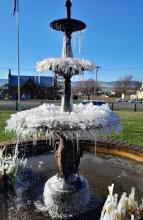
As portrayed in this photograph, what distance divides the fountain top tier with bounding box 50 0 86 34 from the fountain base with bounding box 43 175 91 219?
2791 mm

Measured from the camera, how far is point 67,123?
208 inches

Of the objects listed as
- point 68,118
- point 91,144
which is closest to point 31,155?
point 91,144

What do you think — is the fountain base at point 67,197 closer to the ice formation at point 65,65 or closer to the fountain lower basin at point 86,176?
the fountain lower basin at point 86,176

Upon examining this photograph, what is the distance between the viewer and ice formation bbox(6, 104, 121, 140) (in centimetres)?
530

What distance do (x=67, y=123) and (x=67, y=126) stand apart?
60mm

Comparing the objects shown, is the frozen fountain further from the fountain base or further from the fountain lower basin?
the fountain lower basin

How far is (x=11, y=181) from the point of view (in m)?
6.93

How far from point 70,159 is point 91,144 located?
4.42 m

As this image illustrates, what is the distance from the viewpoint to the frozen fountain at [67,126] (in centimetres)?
534

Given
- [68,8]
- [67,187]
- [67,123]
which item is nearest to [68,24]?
[68,8]

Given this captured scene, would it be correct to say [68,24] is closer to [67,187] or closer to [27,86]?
[67,187]

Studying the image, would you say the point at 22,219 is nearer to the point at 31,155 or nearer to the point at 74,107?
the point at 74,107

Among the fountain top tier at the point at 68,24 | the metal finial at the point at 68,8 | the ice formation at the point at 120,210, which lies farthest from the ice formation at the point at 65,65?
the ice formation at the point at 120,210

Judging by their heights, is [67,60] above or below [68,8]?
below
